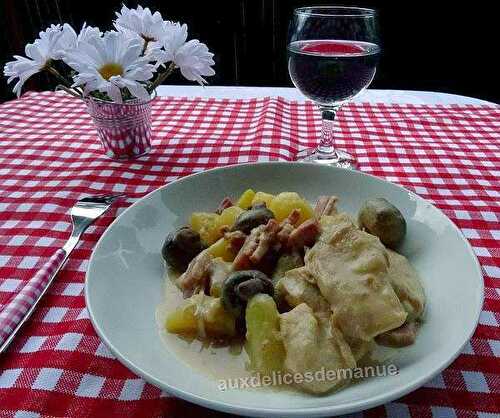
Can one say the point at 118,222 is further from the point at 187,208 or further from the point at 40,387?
the point at 40,387

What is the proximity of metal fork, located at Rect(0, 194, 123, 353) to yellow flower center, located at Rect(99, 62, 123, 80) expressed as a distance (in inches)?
10.7

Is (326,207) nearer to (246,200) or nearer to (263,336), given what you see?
(246,200)

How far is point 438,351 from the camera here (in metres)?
0.51

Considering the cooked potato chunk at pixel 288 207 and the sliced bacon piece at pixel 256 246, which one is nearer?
the sliced bacon piece at pixel 256 246

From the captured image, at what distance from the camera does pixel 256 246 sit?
2.18ft

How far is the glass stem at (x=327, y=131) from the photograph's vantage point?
1189 mm

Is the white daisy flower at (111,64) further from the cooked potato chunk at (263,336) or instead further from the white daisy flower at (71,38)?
the cooked potato chunk at (263,336)

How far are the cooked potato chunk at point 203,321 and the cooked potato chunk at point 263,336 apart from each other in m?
0.03

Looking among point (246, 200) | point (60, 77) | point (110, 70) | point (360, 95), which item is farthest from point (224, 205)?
point (360, 95)

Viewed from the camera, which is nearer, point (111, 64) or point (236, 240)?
point (236, 240)

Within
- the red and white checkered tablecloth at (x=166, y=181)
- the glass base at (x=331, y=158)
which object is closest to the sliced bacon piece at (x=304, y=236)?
the red and white checkered tablecloth at (x=166, y=181)

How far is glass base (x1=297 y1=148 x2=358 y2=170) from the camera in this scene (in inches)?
45.4

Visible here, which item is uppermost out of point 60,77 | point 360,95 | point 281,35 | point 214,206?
point 60,77

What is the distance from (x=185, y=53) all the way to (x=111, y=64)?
0.18m
